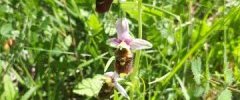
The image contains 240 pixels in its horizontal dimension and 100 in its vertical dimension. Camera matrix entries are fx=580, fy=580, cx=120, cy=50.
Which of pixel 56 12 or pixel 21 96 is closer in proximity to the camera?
pixel 21 96

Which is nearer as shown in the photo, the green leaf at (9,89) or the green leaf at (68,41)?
the green leaf at (9,89)

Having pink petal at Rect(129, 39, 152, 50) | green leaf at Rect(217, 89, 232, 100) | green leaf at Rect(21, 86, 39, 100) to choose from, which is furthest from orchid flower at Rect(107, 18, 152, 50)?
green leaf at Rect(21, 86, 39, 100)

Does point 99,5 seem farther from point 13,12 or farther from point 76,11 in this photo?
point 13,12

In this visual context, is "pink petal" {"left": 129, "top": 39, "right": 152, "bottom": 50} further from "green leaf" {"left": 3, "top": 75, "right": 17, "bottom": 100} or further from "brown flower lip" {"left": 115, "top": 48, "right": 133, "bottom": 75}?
"green leaf" {"left": 3, "top": 75, "right": 17, "bottom": 100}

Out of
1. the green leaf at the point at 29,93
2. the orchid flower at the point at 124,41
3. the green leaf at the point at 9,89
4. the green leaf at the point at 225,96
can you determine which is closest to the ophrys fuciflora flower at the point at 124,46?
the orchid flower at the point at 124,41

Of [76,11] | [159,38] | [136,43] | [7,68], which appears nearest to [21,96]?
[7,68]

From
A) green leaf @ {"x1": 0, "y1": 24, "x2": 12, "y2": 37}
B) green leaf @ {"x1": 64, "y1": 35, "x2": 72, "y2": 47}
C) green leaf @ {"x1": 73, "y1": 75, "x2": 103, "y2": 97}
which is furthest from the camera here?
green leaf @ {"x1": 64, "y1": 35, "x2": 72, "y2": 47}

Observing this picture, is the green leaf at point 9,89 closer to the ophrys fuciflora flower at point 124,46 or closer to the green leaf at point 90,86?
the green leaf at point 90,86
